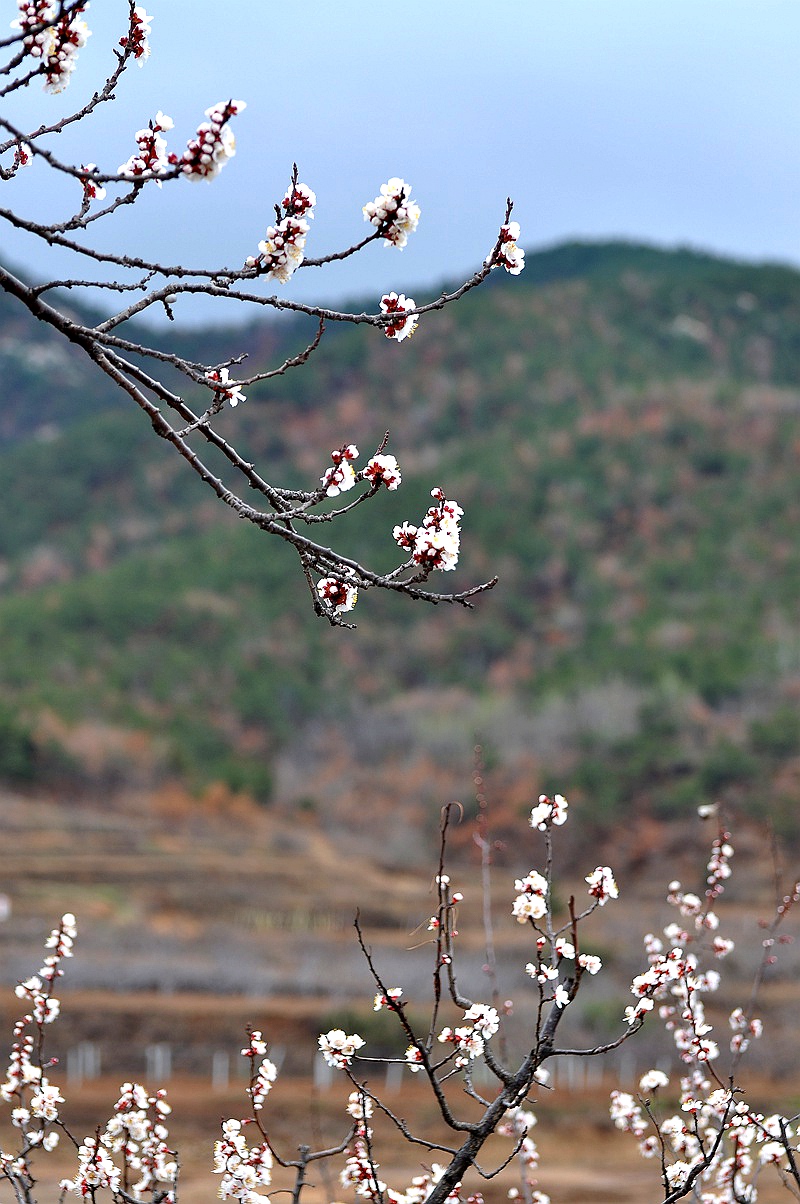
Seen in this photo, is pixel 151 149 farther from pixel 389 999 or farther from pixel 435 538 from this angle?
pixel 389 999

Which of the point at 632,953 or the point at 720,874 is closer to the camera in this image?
the point at 720,874

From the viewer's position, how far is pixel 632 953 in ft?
77.8

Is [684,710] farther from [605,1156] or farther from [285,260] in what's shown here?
[285,260]

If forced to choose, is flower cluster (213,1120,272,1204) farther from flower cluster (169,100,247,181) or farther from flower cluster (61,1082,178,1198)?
flower cluster (169,100,247,181)

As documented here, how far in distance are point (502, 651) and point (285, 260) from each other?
45.1 meters

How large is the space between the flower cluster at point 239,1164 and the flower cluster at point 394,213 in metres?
2.12

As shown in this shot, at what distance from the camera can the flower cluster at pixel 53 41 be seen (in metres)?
2.52

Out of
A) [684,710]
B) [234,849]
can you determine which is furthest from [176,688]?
[684,710]

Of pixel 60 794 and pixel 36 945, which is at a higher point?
pixel 60 794

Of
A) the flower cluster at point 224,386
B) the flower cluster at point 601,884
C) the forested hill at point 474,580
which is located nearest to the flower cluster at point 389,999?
the flower cluster at point 601,884

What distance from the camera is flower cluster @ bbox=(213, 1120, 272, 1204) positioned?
343 centimetres

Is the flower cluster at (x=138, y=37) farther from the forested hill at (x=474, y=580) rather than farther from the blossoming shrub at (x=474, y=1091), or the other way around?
the forested hill at (x=474, y=580)

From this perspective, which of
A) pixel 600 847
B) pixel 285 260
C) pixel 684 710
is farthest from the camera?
pixel 684 710

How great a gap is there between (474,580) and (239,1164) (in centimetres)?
4542
